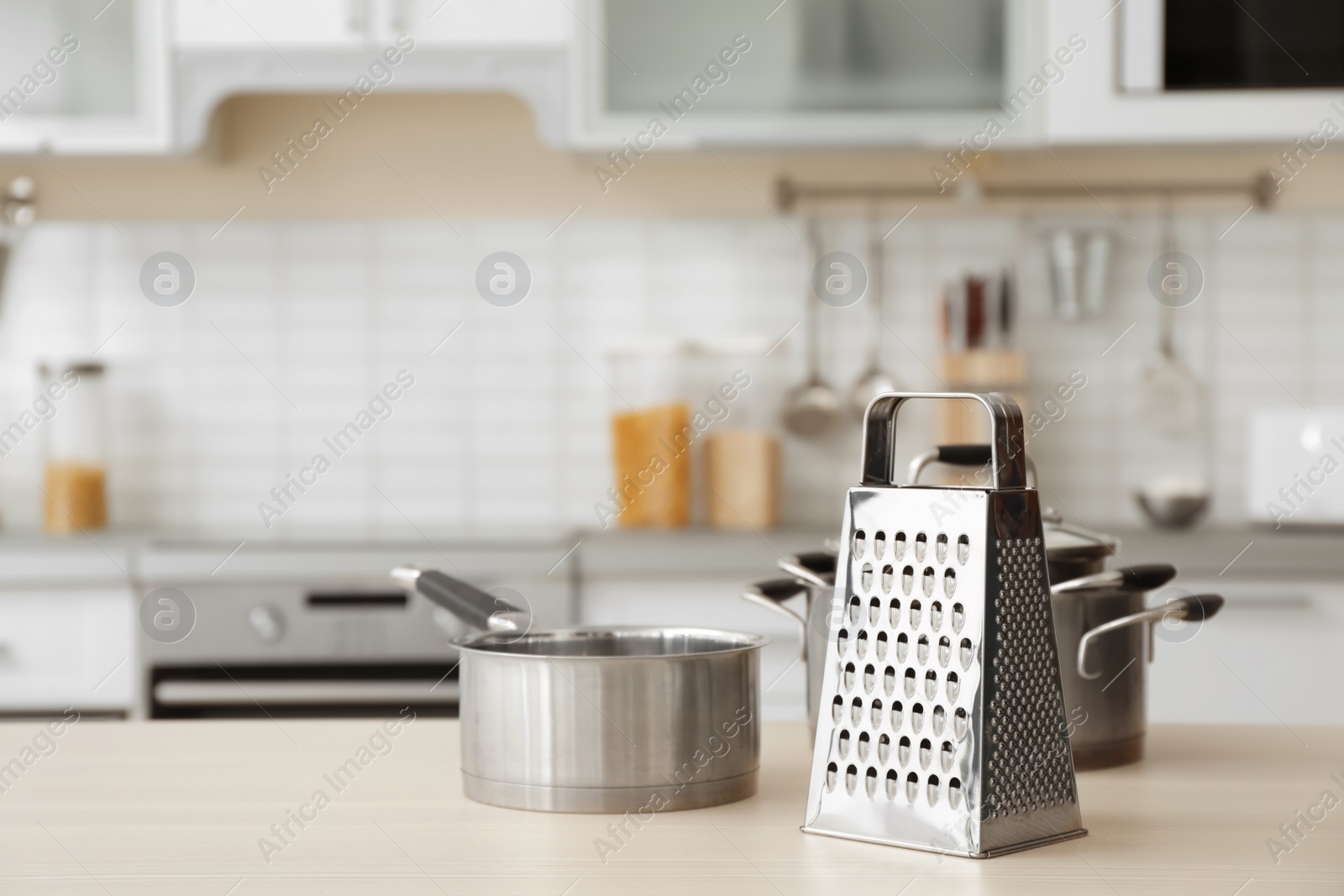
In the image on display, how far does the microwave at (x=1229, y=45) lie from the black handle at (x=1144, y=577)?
4.81 feet

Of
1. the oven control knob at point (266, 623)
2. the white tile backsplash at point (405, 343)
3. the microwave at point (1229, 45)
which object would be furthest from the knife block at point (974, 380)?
the oven control knob at point (266, 623)

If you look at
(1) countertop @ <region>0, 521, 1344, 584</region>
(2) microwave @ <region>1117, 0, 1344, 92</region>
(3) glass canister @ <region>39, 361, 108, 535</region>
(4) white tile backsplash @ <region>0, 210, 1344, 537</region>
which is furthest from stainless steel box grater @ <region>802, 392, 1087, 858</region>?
(3) glass canister @ <region>39, 361, 108, 535</region>

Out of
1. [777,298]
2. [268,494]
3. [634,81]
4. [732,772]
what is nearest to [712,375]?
[777,298]

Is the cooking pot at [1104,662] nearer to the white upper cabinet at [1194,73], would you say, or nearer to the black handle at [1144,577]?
the black handle at [1144,577]

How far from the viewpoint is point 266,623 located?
2020 millimetres

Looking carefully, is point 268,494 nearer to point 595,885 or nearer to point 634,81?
point 634,81

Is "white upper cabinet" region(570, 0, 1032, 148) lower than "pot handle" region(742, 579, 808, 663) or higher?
higher

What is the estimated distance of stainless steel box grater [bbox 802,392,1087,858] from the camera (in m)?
0.69

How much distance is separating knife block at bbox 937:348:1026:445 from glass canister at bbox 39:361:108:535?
149cm

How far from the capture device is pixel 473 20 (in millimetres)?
2203

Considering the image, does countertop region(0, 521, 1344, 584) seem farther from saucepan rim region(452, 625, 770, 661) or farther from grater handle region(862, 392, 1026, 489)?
grater handle region(862, 392, 1026, 489)

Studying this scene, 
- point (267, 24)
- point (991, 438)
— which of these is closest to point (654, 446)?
point (267, 24)

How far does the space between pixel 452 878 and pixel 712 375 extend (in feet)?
6.05

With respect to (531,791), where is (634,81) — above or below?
above
